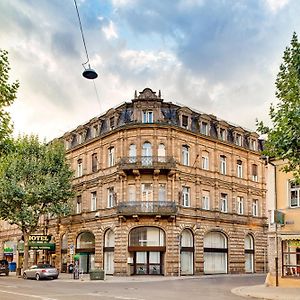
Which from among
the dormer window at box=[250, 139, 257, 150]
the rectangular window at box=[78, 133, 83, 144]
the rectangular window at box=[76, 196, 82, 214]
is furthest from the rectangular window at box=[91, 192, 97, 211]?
the dormer window at box=[250, 139, 257, 150]

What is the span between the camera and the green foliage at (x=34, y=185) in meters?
43.9

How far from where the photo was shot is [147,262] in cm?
4300

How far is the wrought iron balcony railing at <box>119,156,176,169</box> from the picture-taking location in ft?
141

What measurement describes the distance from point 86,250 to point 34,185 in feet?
27.5

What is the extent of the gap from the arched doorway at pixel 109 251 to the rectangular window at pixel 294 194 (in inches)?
765

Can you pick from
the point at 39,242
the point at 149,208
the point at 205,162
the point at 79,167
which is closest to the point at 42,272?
the point at 149,208

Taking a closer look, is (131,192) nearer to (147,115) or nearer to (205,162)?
(147,115)

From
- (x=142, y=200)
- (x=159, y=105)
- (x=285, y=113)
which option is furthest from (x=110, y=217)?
(x=285, y=113)

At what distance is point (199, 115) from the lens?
47.8 metres

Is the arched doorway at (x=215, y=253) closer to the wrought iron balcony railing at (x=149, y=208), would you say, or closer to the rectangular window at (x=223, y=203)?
the rectangular window at (x=223, y=203)

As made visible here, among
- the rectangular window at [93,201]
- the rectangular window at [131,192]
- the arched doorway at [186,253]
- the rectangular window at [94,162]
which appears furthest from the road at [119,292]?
the rectangular window at [94,162]

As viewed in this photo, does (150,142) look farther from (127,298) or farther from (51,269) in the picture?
(127,298)

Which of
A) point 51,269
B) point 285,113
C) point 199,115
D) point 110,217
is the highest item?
point 199,115

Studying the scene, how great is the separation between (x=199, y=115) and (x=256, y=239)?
14.6 m
